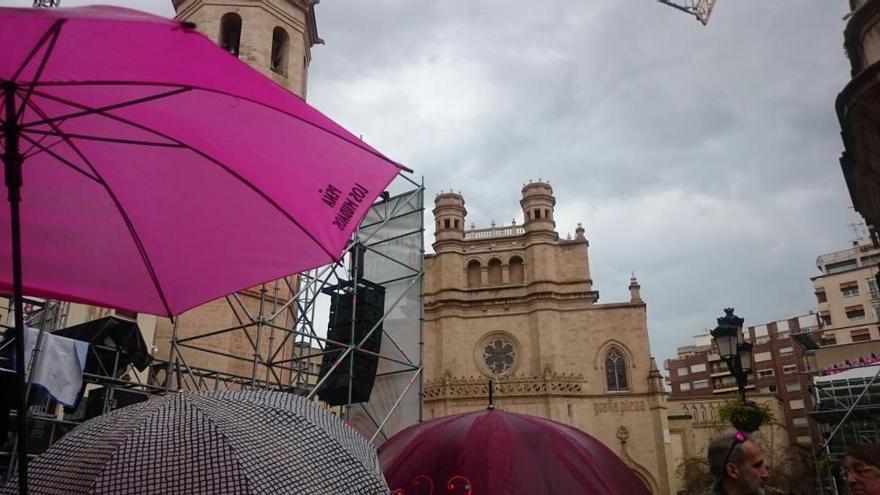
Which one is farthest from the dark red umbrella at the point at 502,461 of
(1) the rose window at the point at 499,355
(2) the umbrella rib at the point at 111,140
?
(1) the rose window at the point at 499,355

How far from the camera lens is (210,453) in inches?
75.9

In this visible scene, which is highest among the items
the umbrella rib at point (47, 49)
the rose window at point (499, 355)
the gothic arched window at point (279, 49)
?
the gothic arched window at point (279, 49)

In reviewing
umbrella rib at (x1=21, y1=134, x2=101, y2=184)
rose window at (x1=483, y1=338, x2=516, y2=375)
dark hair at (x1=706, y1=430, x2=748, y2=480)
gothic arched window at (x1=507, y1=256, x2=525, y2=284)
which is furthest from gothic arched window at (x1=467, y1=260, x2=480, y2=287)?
dark hair at (x1=706, y1=430, x2=748, y2=480)

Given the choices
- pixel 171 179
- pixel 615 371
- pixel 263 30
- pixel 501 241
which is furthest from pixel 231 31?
pixel 615 371

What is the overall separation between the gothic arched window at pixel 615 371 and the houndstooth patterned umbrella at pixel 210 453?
27197mm

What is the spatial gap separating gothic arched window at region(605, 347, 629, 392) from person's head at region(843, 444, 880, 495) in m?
26.1

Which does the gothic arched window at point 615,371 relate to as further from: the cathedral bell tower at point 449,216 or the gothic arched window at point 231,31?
the gothic arched window at point 231,31

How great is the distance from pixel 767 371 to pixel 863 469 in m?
52.1

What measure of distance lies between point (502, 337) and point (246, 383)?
19.3 metres

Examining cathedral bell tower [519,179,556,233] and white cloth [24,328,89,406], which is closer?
white cloth [24,328,89,406]

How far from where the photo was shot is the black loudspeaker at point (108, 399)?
9.63 metres

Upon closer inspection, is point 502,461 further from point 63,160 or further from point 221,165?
point 63,160

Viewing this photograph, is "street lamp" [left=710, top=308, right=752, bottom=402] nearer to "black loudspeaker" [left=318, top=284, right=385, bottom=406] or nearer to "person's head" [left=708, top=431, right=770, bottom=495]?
"black loudspeaker" [left=318, top=284, right=385, bottom=406]

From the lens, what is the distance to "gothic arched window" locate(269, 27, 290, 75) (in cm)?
1655
